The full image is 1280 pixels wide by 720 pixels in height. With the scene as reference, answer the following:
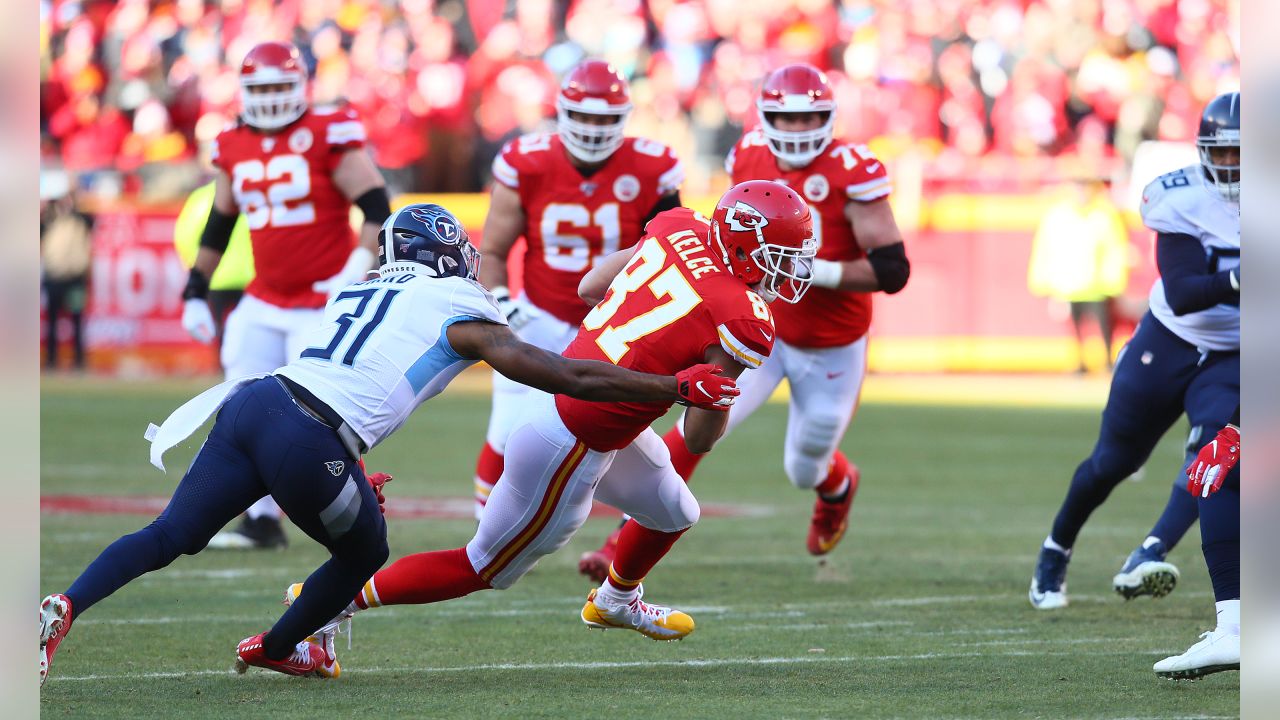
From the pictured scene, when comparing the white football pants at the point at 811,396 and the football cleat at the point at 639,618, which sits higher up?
the white football pants at the point at 811,396

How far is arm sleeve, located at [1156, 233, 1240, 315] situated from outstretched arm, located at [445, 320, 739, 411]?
1.77 m

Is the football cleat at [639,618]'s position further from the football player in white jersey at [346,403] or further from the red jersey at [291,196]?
the red jersey at [291,196]

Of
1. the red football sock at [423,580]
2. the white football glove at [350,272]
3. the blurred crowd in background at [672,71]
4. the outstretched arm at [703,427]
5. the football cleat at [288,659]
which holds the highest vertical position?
the blurred crowd in background at [672,71]

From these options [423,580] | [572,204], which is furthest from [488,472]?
[423,580]

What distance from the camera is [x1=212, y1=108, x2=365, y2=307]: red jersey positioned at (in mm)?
7453

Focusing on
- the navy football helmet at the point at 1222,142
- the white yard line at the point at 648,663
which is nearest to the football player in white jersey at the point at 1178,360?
the navy football helmet at the point at 1222,142

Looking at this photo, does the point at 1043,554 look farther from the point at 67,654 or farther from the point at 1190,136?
the point at 1190,136

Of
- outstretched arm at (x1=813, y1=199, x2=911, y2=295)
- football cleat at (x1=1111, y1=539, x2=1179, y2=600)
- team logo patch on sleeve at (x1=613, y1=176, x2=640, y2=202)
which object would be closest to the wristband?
outstretched arm at (x1=813, y1=199, x2=911, y2=295)

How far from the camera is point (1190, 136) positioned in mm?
17609

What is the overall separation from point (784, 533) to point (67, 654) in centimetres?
396

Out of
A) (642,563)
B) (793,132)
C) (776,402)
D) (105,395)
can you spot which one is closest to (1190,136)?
(776,402)

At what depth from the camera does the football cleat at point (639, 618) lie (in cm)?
512

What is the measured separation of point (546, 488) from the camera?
4.76m

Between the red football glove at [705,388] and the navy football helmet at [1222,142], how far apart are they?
1823 millimetres
